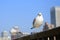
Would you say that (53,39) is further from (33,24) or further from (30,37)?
(33,24)

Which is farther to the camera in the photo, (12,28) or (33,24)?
(12,28)

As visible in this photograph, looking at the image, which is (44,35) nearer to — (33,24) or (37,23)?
(37,23)

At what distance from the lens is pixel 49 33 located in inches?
111

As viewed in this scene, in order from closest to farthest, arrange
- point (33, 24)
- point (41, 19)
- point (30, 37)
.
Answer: point (30, 37), point (41, 19), point (33, 24)

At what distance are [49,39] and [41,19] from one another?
321cm

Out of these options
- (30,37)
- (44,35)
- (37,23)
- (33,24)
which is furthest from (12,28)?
(44,35)

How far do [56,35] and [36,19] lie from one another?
149 inches

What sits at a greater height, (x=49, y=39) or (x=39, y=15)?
(x=39, y=15)

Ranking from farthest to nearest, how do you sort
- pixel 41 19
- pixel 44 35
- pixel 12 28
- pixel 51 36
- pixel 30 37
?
pixel 12 28
pixel 41 19
pixel 30 37
pixel 44 35
pixel 51 36

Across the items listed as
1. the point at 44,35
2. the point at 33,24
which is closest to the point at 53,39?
the point at 44,35

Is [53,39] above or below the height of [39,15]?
below

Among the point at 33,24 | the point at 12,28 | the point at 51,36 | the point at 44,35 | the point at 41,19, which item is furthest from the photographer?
the point at 12,28

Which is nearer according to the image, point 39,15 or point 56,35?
point 56,35

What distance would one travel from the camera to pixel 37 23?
20.1 ft
